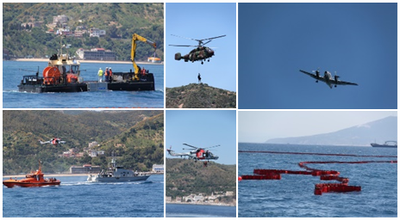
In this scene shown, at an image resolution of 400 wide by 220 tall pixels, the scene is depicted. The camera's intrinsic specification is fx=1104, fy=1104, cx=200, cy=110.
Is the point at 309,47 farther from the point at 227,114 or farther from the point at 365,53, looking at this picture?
the point at 227,114

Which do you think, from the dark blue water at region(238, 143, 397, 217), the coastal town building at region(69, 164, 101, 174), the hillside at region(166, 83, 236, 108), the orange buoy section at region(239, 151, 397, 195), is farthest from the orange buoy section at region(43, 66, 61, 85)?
the orange buoy section at region(239, 151, 397, 195)

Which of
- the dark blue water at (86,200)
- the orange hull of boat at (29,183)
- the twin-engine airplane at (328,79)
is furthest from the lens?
the twin-engine airplane at (328,79)

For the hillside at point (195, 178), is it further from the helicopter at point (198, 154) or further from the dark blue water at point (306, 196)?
the dark blue water at point (306, 196)

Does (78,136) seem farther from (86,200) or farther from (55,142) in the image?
(86,200)

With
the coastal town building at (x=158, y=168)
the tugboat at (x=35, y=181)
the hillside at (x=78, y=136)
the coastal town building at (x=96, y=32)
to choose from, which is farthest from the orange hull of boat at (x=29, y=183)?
the coastal town building at (x=96, y=32)

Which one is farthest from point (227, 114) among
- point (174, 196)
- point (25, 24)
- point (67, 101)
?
point (25, 24)

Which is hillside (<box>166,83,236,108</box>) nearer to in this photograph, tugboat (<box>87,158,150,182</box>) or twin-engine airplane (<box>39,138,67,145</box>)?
tugboat (<box>87,158,150,182</box>)

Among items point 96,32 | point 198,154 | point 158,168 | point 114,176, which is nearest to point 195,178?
point 198,154
